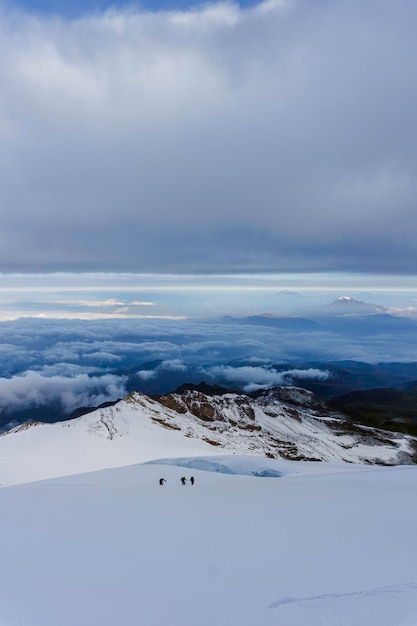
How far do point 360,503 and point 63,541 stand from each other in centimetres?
1663

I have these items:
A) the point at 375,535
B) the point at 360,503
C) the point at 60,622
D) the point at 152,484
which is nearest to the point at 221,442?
the point at 152,484

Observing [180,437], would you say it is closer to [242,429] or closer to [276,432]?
[242,429]

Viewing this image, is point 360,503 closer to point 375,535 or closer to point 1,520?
point 375,535

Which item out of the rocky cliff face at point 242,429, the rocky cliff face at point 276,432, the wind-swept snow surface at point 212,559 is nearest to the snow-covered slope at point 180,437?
the rocky cliff face at point 242,429

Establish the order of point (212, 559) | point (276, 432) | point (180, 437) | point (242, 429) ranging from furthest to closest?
point (276, 432) → point (242, 429) → point (180, 437) → point (212, 559)

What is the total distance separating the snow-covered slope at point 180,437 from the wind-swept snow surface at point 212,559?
34.7m

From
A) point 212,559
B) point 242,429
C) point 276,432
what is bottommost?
point 276,432

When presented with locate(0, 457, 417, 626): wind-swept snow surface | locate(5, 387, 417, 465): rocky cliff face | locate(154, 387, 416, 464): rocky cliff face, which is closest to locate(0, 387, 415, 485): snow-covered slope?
locate(5, 387, 417, 465): rocky cliff face

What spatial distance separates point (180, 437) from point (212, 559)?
74275 millimetres

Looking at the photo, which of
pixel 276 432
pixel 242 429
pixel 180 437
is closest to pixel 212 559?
pixel 180 437

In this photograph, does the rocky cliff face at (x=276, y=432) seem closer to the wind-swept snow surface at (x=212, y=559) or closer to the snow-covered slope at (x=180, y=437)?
the snow-covered slope at (x=180, y=437)

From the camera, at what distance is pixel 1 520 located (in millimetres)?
22578

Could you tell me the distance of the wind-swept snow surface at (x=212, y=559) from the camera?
1140 centimetres

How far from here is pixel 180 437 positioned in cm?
8738
